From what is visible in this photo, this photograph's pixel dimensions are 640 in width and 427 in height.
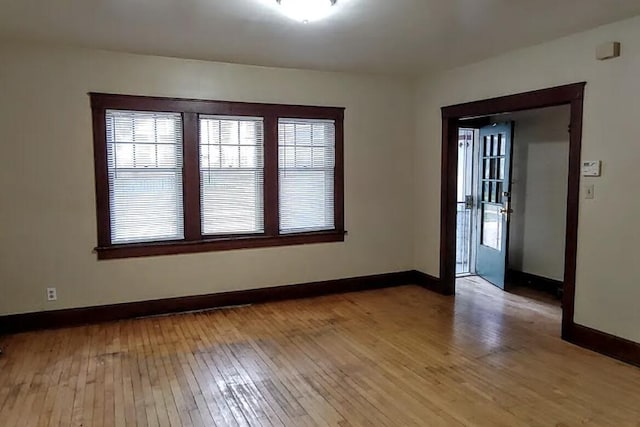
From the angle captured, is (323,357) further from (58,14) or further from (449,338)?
(58,14)

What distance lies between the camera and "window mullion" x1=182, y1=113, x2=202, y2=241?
15.0 feet

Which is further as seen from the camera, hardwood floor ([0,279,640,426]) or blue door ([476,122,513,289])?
blue door ([476,122,513,289])

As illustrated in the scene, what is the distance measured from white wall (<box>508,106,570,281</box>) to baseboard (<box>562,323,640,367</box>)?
1784mm

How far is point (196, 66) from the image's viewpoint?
4.57m

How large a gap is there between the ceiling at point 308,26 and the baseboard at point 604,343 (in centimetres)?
234

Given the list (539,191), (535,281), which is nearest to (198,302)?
(535,281)

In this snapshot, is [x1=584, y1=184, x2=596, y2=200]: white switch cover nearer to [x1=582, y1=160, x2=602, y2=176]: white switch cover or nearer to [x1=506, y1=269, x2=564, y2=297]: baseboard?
[x1=582, y1=160, x2=602, y2=176]: white switch cover

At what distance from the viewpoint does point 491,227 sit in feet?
19.4

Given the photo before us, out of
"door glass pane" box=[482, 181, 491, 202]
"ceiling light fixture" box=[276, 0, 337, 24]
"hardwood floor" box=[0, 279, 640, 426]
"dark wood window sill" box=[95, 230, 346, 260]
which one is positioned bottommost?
"hardwood floor" box=[0, 279, 640, 426]

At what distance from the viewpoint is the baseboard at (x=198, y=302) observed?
416 cm

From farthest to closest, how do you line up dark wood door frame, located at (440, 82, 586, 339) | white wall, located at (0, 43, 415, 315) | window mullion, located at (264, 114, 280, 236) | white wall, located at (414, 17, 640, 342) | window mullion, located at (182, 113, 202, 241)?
window mullion, located at (264, 114, 280, 236)
window mullion, located at (182, 113, 202, 241)
white wall, located at (0, 43, 415, 315)
dark wood door frame, located at (440, 82, 586, 339)
white wall, located at (414, 17, 640, 342)

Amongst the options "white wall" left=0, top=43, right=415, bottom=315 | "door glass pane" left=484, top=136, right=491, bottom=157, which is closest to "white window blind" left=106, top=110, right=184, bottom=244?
"white wall" left=0, top=43, right=415, bottom=315

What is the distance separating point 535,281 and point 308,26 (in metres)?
4.20

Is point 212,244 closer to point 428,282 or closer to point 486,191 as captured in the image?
point 428,282
